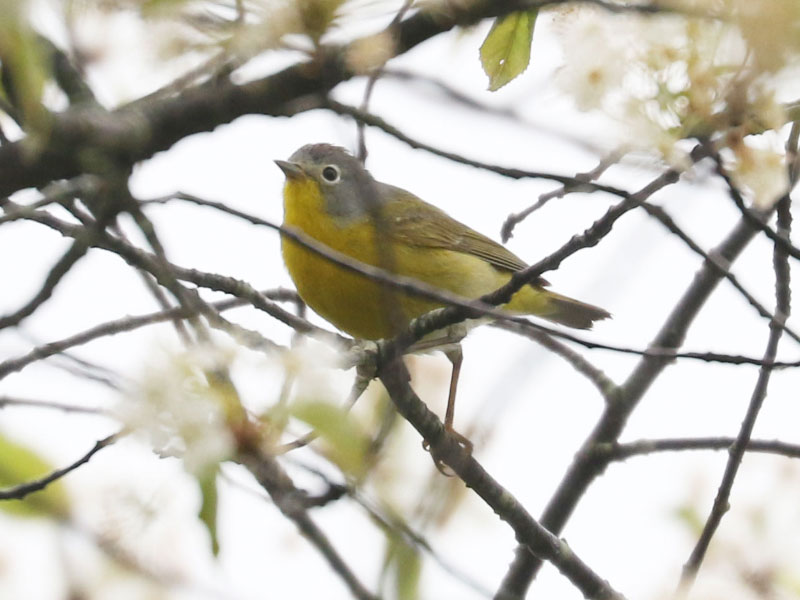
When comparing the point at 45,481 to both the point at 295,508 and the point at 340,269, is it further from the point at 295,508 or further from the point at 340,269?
the point at 340,269

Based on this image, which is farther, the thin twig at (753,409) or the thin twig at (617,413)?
the thin twig at (617,413)

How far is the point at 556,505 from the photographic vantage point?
514cm

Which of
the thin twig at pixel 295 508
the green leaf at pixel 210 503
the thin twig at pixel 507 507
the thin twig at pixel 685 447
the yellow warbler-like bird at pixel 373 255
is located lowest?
the green leaf at pixel 210 503

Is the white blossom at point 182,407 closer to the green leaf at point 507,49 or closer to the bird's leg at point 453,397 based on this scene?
the green leaf at point 507,49

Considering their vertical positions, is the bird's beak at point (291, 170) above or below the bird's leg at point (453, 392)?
above

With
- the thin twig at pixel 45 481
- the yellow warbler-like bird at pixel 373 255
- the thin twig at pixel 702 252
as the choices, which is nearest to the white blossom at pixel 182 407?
the thin twig at pixel 45 481

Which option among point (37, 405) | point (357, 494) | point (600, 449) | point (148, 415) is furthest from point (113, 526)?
point (600, 449)

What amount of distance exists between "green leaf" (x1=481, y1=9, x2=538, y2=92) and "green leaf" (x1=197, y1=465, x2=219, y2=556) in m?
1.29

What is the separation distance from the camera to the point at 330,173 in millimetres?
5977

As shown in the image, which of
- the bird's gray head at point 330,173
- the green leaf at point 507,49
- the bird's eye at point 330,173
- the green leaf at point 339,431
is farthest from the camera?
the bird's eye at point 330,173

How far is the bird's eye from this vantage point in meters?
5.93

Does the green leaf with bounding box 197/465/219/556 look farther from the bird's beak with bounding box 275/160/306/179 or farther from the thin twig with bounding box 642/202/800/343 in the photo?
the bird's beak with bounding box 275/160/306/179

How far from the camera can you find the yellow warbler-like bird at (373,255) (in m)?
5.20

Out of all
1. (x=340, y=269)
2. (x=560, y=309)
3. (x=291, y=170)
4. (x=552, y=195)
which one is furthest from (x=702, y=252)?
Result: (x=560, y=309)
